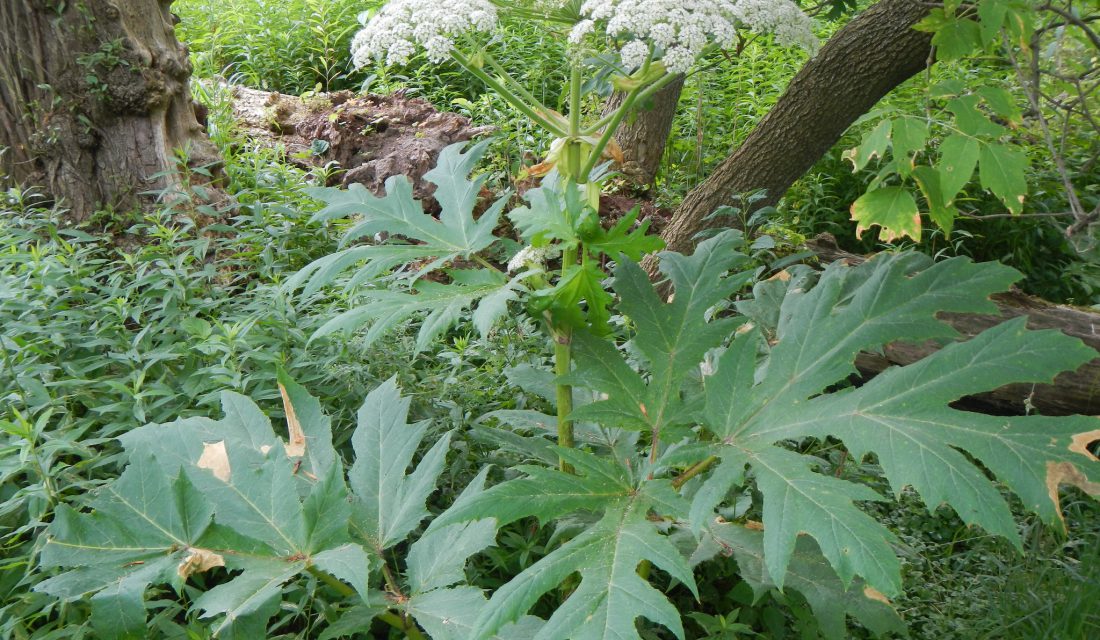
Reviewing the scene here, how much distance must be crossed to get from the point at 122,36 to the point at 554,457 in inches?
114

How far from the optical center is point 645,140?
4684 mm

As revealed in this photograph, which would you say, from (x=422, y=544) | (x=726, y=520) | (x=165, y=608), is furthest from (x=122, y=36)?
(x=726, y=520)

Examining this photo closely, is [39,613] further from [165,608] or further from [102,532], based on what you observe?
[102,532]

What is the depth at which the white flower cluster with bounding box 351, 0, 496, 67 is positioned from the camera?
5.21 feet

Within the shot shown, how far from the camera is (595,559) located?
1.34m

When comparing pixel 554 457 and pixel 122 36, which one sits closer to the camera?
pixel 554 457

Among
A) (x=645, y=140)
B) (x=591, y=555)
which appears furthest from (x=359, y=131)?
(x=591, y=555)

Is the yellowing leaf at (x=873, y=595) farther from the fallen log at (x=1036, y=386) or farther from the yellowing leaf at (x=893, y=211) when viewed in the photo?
the fallen log at (x=1036, y=386)

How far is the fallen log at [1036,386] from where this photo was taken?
3072 mm

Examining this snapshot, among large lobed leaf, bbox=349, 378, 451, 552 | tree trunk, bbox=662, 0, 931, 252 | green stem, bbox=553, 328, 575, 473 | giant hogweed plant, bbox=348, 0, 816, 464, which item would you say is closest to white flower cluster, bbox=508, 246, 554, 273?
giant hogweed plant, bbox=348, 0, 816, 464

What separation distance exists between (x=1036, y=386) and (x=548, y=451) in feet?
Answer: 7.36

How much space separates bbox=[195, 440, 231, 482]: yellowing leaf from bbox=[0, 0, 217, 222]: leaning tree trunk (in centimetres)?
215

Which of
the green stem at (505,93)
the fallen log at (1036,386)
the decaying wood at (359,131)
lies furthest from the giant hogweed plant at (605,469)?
the decaying wood at (359,131)

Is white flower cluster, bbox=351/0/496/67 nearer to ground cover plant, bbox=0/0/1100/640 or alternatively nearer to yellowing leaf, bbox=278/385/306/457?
ground cover plant, bbox=0/0/1100/640
